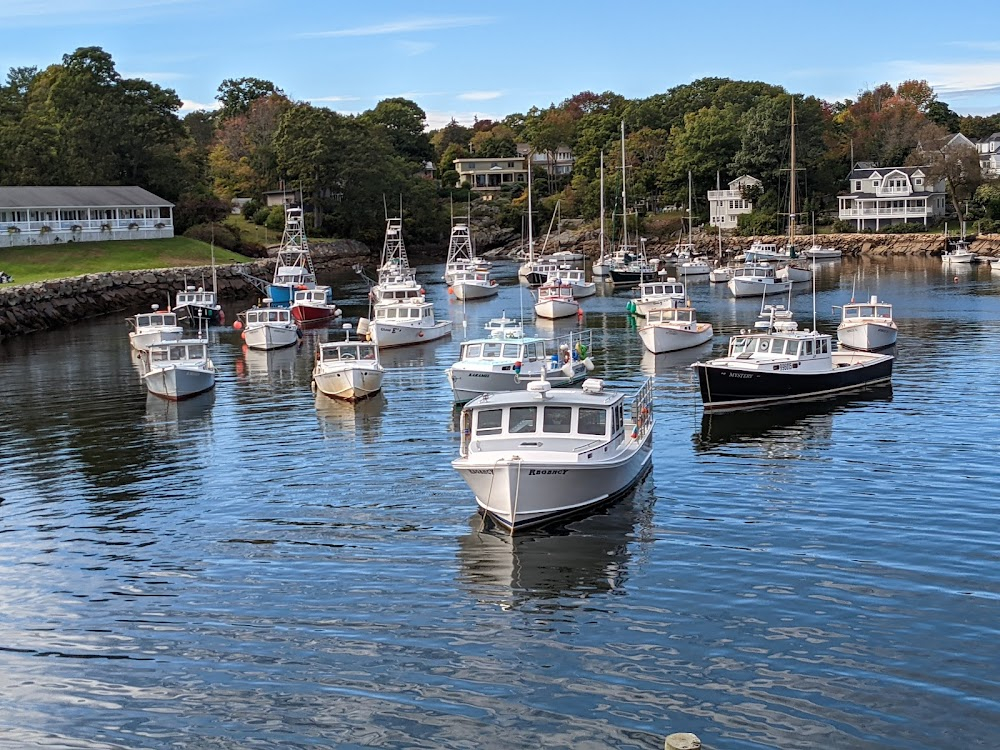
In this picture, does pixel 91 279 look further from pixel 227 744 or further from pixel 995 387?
pixel 227 744

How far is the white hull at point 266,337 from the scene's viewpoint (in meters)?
69.6

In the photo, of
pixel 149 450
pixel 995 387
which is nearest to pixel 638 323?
pixel 995 387

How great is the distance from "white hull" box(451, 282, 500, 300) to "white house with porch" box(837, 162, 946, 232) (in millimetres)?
78732

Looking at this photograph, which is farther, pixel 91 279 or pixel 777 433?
pixel 91 279

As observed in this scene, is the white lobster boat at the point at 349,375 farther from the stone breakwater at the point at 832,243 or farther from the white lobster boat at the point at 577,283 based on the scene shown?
the stone breakwater at the point at 832,243

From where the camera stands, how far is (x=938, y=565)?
87.8ft

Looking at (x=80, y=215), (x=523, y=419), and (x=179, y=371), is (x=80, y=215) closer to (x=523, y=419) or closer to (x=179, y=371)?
(x=179, y=371)

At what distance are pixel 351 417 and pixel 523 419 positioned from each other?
1739cm

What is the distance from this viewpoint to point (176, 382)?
51906mm

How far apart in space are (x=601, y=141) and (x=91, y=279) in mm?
118841

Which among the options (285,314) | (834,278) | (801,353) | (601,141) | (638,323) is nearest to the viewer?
(801,353)

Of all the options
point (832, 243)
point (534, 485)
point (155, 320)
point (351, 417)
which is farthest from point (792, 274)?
point (534, 485)

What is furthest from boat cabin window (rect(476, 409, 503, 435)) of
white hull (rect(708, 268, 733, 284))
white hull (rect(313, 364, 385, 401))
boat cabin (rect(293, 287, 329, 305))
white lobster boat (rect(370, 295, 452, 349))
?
white hull (rect(708, 268, 733, 284))

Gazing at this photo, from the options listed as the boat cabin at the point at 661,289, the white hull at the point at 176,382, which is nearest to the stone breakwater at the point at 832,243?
the boat cabin at the point at 661,289
